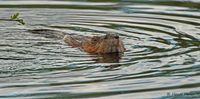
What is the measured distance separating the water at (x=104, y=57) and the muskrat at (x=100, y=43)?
0.60ft

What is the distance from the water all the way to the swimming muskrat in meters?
0.17

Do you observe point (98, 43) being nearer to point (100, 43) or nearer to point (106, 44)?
point (100, 43)

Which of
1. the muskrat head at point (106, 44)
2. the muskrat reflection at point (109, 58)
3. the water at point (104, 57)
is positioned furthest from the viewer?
the muskrat head at point (106, 44)

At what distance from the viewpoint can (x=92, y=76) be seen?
1079cm

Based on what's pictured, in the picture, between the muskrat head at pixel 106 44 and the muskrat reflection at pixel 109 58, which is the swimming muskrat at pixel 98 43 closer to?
the muskrat head at pixel 106 44

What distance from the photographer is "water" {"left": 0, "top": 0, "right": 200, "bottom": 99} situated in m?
10.2

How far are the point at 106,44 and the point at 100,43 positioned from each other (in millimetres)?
117

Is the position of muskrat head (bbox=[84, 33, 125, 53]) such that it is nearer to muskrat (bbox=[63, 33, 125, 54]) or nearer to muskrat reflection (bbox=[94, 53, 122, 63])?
muskrat (bbox=[63, 33, 125, 54])

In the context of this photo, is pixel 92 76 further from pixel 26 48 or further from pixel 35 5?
pixel 35 5

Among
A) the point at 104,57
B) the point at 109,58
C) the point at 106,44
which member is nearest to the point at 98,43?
the point at 106,44

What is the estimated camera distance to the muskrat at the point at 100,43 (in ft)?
42.1

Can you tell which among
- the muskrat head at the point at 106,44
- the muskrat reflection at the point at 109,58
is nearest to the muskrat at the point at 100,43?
the muskrat head at the point at 106,44

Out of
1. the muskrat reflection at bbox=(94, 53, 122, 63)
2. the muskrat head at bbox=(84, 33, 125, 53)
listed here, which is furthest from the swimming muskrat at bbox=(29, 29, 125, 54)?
the muskrat reflection at bbox=(94, 53, 122, 63)

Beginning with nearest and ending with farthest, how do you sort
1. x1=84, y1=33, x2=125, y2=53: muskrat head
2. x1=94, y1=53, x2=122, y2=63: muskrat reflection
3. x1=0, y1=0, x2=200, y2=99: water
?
x1=0, y1=0, x2=200, y2=99: water, x1=94, y1=53, x2=122, y2=63: muskrat reflection, x1=84, y1=33, x2=125, y2=53: muskrat head
